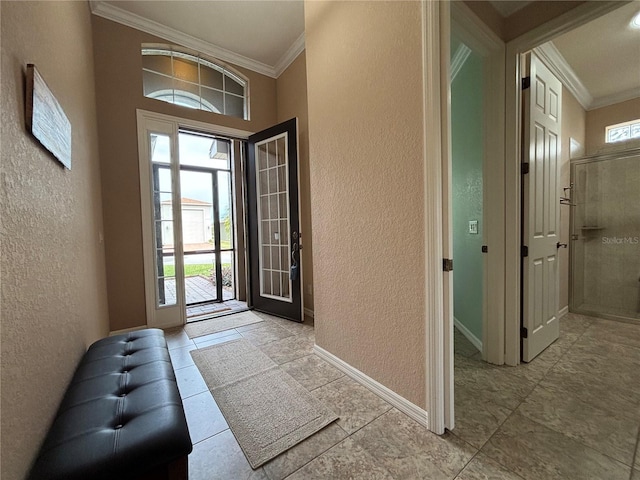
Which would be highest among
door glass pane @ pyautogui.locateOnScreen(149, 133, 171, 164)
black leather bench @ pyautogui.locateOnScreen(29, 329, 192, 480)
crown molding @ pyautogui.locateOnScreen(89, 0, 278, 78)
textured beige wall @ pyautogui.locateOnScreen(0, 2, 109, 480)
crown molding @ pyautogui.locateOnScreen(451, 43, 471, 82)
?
crown molding @ pyautogui.locateOnScreen(89, 0, 278, 78)

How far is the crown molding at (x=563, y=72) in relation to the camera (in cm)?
251

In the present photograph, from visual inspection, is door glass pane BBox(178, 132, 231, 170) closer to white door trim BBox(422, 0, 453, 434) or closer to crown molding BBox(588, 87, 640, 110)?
white door trim BBox(422, 0, 453, 434)

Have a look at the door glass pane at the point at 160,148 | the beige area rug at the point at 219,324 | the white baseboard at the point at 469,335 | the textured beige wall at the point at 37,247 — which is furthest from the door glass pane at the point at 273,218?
the white baseboard at the point at 469,335

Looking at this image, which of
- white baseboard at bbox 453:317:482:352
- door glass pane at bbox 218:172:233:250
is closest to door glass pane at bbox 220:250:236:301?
door glass pane at bbox 218:172:233:250

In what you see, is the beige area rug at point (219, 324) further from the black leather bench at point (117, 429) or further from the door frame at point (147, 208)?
the black leather bench at point (117, 429)

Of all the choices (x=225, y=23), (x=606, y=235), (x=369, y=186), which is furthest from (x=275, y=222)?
(x=606, y=235)

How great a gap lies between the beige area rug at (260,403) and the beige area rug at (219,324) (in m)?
0.59

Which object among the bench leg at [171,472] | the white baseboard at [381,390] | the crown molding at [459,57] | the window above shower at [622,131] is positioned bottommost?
the white baseboard at [381,390]

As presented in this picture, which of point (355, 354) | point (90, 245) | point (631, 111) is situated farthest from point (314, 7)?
point (631, 111)

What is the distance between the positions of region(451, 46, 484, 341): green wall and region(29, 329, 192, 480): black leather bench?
7.91 ft

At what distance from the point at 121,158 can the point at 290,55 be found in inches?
93.5

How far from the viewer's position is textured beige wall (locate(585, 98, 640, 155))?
128 inches

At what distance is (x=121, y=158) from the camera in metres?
2.78

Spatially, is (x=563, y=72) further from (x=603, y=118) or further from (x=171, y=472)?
(x=171, y=472)
